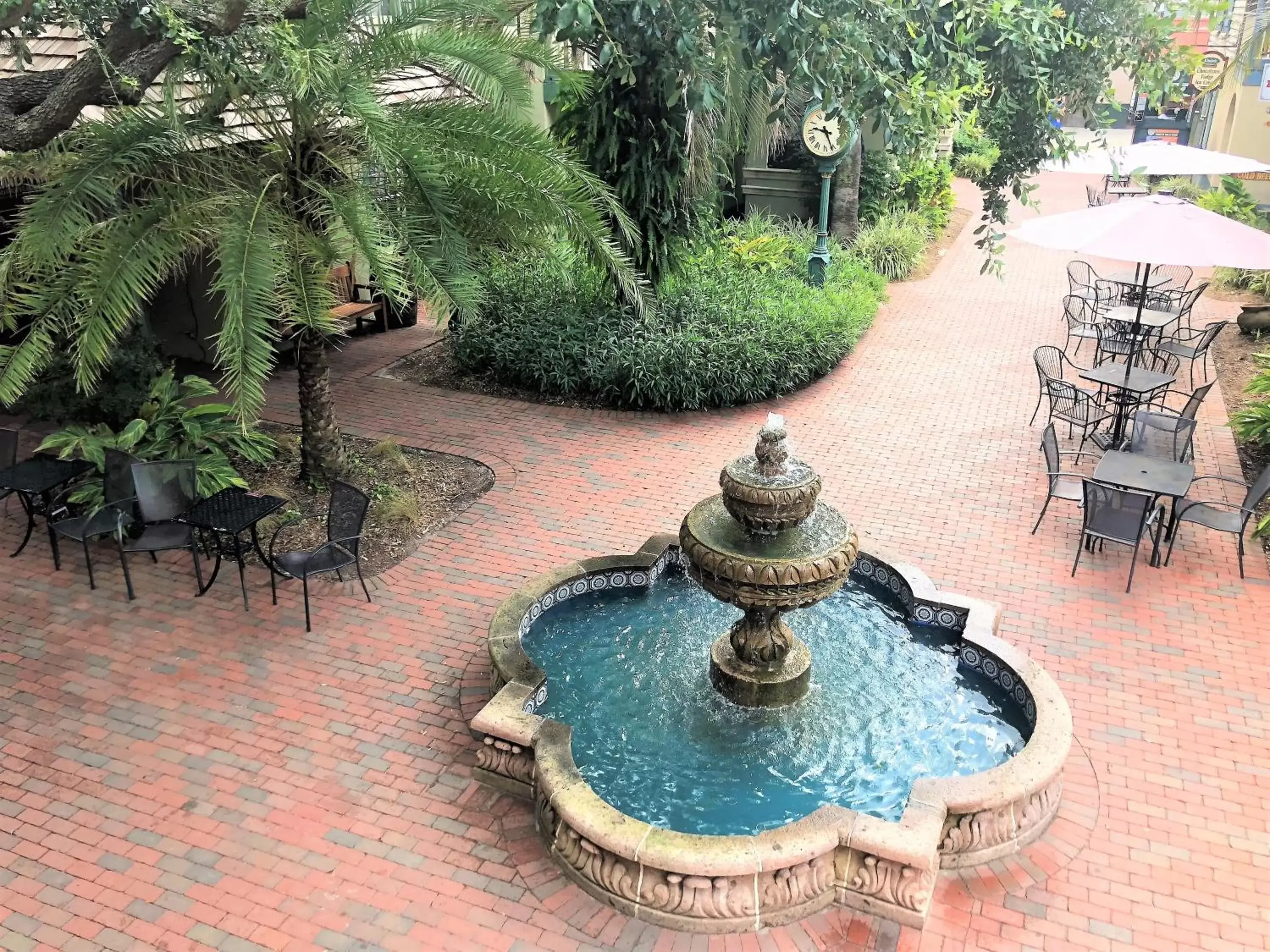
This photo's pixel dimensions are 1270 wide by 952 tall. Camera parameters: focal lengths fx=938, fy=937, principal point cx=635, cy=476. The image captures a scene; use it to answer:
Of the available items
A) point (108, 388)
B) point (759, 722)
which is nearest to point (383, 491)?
point (108, 388)

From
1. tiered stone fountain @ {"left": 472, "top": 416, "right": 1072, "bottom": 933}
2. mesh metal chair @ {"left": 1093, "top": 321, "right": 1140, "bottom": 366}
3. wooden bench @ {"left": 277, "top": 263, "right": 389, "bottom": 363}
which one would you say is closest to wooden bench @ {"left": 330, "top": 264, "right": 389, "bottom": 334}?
wooden bench @ {"left": 277, "top": 263, "right": 389, "bottom": 363}

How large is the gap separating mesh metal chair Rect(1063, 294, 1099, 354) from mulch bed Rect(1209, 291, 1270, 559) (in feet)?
5.46

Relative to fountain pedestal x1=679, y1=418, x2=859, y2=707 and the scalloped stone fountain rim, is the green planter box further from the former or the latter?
the scalloped stone fountain rim

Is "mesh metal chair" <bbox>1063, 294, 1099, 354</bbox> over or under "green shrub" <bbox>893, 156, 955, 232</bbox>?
under

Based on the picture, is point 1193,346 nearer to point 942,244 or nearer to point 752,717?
point 942,244

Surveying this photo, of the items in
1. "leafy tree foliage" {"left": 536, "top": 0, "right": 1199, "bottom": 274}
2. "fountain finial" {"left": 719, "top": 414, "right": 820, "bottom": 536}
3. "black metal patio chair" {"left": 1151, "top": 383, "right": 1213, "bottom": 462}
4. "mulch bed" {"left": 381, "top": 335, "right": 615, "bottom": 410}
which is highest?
"leafy tree foliage" {"left": 536, "top": 0, "right": 1199, "bottom": 274}

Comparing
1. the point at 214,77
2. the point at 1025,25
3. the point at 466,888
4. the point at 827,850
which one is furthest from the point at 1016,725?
the point at 214,77

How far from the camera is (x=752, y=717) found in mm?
5859

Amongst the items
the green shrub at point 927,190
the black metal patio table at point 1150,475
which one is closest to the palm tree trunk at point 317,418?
the black metal patio table at point 1150,475

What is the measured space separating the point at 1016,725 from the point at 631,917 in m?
2.74

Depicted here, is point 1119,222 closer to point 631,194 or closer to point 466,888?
point 631,194

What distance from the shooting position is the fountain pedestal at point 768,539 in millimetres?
5195

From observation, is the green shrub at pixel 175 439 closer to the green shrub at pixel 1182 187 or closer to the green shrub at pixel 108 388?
the green shrub at pixel 108 388

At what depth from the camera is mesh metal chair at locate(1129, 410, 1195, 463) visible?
8.59 meters
